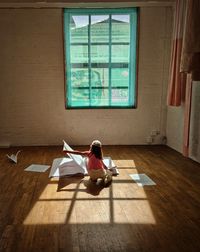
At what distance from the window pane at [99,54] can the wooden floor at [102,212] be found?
1.80m

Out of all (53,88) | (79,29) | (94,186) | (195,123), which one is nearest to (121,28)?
(79,29)

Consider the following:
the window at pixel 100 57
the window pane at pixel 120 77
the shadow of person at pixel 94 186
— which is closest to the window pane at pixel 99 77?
the window at pixel 100 57

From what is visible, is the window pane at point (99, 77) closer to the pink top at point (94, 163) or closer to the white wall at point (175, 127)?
the white wall at point (175, 127)

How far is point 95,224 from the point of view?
6.23 feet

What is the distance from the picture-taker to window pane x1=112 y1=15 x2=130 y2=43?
3973 mm

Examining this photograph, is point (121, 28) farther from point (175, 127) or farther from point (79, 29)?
point (175, 127)

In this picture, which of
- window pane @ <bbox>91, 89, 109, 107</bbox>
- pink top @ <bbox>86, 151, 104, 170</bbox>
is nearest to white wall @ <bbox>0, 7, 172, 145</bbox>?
window pane @ <bbox>91, 89, 109, 107</bbox>

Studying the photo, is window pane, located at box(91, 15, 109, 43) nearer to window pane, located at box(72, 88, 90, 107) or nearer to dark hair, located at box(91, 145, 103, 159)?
window pane, located at box(72, 88, 90, 107)

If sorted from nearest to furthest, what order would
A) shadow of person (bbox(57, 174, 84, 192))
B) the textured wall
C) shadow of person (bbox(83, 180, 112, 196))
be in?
shadow of person (bbox(83, 180, 112, 196))
shadow of person (bbox(57, 174, 84, 192))
the textured wall

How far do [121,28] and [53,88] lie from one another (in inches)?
56.3

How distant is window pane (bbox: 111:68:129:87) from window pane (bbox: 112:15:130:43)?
46cm

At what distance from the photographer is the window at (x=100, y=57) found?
3961 millimetres

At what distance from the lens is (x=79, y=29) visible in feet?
13.1

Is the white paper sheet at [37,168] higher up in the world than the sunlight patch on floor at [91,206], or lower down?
higher up
